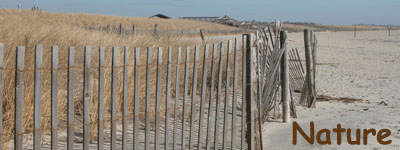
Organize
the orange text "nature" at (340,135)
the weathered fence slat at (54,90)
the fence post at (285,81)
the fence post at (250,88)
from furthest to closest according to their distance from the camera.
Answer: the fence post at (285,81)
the orange text "nature" at (340,135)
the fence post at (250,88)
the weathered fence slat at (54,90)

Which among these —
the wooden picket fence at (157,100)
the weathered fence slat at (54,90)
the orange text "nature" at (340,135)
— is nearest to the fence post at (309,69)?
the wooden picket fence at (157,100)

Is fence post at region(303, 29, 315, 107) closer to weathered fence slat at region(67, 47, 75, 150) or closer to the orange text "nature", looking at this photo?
the orange text "nature"

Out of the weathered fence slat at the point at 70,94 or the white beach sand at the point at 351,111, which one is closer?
the weathered fence slat at the point at 70,94

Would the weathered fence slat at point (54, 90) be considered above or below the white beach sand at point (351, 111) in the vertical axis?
above

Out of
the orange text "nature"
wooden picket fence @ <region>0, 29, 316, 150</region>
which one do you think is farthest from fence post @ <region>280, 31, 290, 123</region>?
the orange text "nature"

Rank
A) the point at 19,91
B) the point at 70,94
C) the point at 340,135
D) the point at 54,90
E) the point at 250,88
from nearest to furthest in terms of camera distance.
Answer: the point at 19,91
the point at 54,90
the point at 70,94
the point at 250,88
the point at 340,135

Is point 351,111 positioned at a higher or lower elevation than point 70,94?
lower

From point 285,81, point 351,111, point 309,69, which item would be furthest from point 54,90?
point 309,69

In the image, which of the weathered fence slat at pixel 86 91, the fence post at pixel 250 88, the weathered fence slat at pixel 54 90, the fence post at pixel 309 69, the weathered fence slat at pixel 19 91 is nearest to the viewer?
the weathered fence slat at pixel 19 91

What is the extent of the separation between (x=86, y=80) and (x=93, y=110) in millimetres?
2252

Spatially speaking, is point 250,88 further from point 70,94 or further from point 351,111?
point 351,111

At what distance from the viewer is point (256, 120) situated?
17.7 ft

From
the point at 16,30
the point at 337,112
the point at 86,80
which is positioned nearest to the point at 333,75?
the point at 337,112

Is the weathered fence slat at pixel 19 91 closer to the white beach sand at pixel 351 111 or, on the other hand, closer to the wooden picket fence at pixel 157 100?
the wooden picket fence at pixel 157 100
